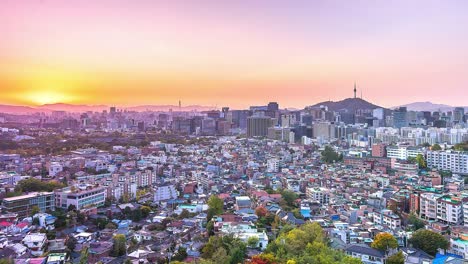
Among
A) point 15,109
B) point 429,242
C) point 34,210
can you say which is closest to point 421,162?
point 429,242

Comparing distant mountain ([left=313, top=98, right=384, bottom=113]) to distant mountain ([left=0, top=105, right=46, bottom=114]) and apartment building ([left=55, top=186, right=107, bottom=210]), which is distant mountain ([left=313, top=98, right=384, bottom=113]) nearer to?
distant mountain ([left=0, top=105, right=46, bottom=114])

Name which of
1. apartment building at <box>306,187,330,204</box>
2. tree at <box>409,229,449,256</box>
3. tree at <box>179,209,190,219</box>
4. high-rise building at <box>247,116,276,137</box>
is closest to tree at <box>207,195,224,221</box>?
tree at <box>179,209,190,219</box>

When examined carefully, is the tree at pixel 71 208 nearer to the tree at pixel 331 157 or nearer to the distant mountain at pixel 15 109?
the tree at pixel 331 157

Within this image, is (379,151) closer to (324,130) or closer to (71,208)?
(324,130)

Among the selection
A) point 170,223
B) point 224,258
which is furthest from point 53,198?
point 224,258

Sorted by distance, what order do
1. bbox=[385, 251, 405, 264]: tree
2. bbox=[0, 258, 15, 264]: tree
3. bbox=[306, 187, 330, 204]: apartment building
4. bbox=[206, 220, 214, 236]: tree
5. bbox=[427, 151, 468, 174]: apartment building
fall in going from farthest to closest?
bbox=[427, 151, 468, 174]: apartment building, bbox=[306, 187, 330, 204]: apartment building, bbox=[206, 220, 214, 236]: tree, bbox=[385, 251, 405, 264]: tree, bbox=[0, 258, 15, 264]: tree

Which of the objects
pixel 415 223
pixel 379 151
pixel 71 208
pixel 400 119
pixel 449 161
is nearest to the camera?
pixel 415 223

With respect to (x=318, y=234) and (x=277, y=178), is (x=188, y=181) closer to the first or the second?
(x=277, y=178)
